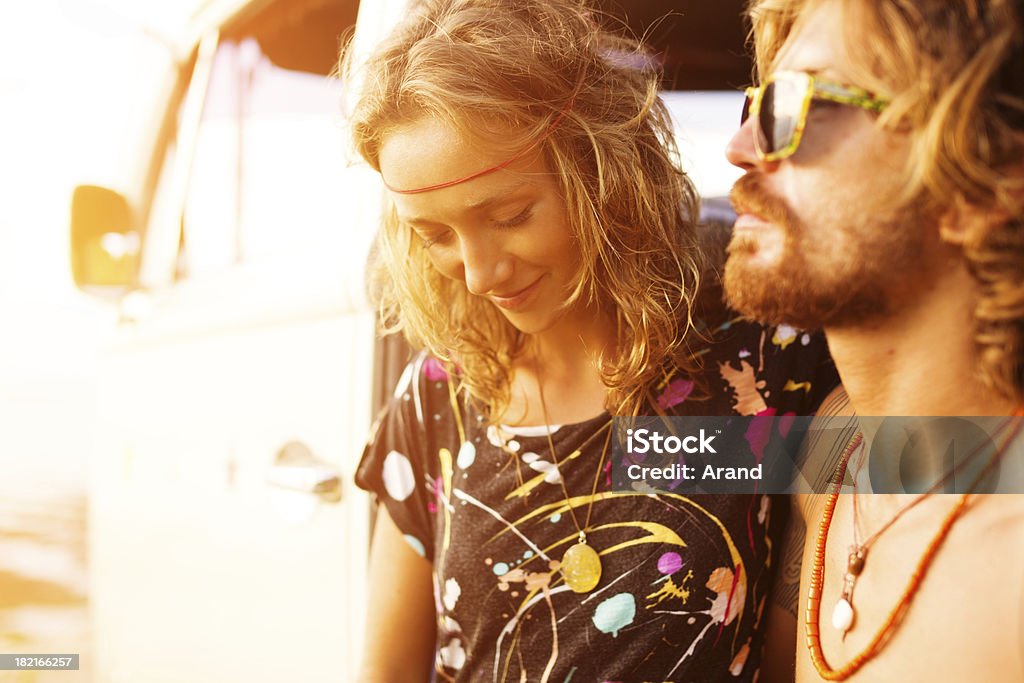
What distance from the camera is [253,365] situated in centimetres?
202

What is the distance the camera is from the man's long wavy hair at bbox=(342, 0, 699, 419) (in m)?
1.45

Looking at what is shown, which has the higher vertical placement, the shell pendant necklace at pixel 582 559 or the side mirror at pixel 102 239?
the side mirror at pixel 102 239

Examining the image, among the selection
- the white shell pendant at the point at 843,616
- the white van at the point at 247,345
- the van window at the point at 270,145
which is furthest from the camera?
the van window at the point at 270,145

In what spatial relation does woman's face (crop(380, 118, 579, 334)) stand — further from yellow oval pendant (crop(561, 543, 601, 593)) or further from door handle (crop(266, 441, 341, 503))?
door handle (crop(266, 441, 341, 503))

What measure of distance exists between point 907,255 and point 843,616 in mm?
453

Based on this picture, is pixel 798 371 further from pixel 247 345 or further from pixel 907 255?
pixel 247 345

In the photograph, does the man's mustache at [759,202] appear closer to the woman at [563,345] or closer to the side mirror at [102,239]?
the woman at [563,345]

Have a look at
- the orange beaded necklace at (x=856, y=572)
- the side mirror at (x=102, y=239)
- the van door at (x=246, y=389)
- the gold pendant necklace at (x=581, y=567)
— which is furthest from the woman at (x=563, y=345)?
the side mirror at (x=102, y=239)

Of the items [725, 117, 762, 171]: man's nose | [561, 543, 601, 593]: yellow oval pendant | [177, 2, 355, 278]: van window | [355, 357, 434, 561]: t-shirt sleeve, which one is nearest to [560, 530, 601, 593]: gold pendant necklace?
[561, 543, 601, 593]: yellow oval pendant

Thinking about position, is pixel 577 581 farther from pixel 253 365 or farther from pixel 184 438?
pixel 184 438

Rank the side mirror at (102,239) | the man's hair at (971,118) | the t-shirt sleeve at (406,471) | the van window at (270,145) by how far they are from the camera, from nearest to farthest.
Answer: the man's hair at (971,118)
the t-shirt sleeve at (406,471)
the van window at (270,145)
the side mirror at (102,239)

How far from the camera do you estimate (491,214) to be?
1.44m

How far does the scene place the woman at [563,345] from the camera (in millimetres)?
1447

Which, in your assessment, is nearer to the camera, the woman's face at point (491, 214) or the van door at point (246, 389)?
the woman's face at point (491, 214)
